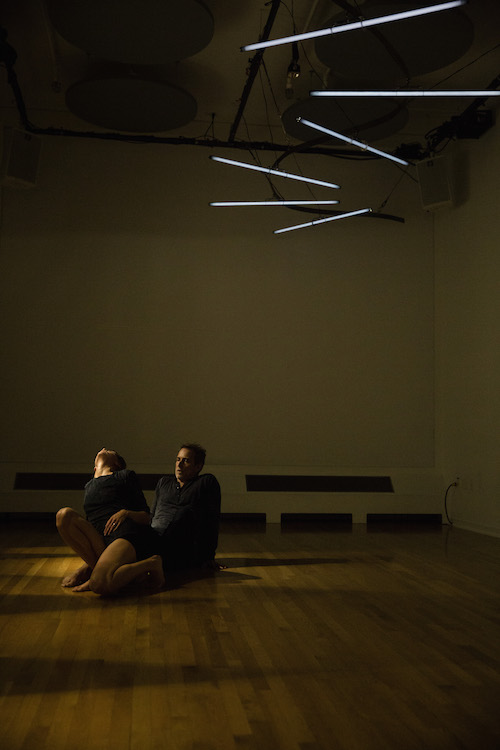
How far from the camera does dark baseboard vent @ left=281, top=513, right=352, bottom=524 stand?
9.58 meters

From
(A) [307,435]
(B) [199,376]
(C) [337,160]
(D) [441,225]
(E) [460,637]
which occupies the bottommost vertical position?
(E) [460,637]

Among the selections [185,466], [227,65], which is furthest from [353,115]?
[185,466]

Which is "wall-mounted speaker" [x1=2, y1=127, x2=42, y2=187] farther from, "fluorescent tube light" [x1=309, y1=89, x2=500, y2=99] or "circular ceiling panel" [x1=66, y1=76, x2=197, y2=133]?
"fluorescent tube light" [x1=309, y1=89, x2=500, y2=99]

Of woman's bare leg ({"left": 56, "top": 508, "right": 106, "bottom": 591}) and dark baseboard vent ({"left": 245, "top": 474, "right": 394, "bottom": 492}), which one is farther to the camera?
dark baseboard vent ({"left": 245, "top": 474, "right": 394, "bottom": 492})

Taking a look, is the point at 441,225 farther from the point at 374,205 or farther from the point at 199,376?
the point at 199,376

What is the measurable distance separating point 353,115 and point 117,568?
17.8ft

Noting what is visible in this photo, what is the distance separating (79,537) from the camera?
4516mm

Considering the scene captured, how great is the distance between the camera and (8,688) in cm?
268

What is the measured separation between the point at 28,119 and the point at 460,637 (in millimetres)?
9035

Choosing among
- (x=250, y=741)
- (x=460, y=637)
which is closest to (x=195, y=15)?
(x=460, y=637)

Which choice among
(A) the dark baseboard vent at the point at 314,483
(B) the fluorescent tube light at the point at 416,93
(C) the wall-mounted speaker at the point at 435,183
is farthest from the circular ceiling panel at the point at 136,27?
(A) the dark baseboard vent at the point at 314,483

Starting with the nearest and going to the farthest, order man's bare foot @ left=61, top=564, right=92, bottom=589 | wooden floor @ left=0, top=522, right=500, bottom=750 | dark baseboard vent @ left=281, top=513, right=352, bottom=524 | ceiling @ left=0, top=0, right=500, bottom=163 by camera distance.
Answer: wooden floor @ left=0, top=522, right=500, bottom=750 → man's bare foot @ left=61, top=564, right=92, bottom=589 → ceiling @ left=0, top=0, right=500, bottom=163 → dark baseboard vent @ left=281, top=513, right=352, bottom=524

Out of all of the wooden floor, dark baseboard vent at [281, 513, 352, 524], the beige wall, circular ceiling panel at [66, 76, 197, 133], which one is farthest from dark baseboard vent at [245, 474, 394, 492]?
circular ceiling panel at [66, 76, 197, 133]

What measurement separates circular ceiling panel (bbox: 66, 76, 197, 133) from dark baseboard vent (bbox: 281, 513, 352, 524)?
16.9ft
